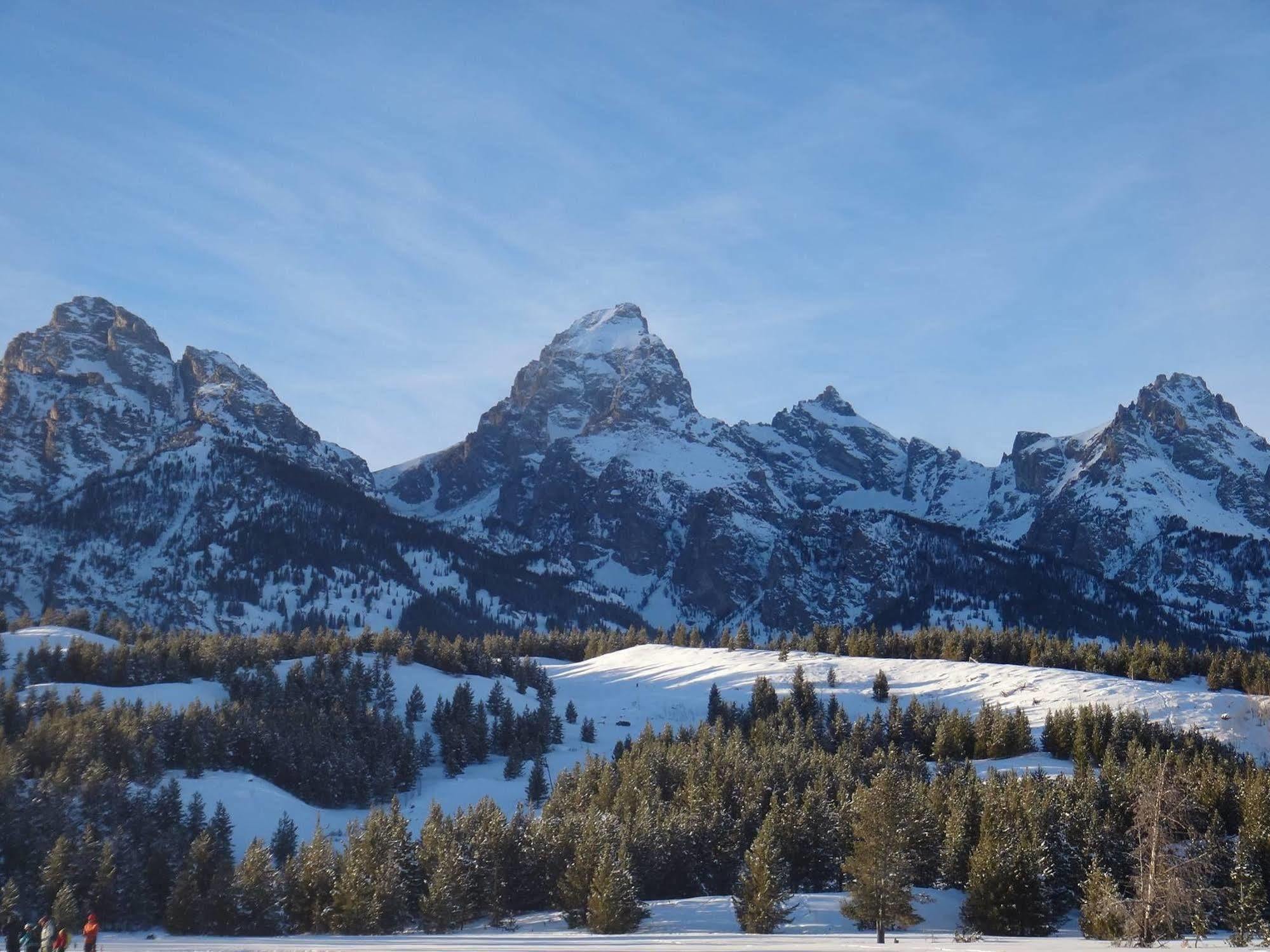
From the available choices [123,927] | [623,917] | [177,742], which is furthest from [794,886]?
[177,742]

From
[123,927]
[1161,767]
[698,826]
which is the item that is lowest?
[123,927]

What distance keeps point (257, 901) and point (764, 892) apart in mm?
31863

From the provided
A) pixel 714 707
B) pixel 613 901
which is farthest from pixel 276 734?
pixel 613 901

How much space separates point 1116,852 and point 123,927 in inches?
2642

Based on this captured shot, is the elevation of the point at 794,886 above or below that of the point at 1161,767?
below

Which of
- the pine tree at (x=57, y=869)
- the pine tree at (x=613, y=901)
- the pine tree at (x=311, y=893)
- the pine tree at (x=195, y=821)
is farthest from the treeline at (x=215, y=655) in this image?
the pine tree at (x=613, y=901)

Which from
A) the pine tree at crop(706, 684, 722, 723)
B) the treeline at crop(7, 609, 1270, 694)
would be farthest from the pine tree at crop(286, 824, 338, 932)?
the treeline at crop(7, 609, 1270, 694)

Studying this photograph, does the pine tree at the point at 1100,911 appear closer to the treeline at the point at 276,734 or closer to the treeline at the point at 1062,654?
the treeline at the point at 276,734

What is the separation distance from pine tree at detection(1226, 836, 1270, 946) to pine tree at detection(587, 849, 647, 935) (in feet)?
107

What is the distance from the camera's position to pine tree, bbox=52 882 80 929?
6297cm

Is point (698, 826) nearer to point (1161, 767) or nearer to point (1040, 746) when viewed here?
point (1161, 767)

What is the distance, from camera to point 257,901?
68375 mm

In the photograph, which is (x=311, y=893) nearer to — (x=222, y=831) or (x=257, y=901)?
(x=257, y=901)

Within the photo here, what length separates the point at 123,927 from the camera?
236 feet
